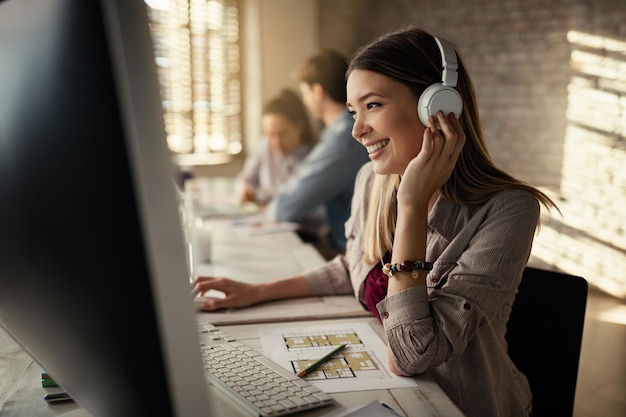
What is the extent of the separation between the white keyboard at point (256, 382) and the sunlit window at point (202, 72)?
4375 millimetres

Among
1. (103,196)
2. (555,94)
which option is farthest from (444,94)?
(555,94)

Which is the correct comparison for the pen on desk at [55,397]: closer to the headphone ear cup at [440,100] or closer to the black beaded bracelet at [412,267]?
the black beaded bracelet at [412,267]

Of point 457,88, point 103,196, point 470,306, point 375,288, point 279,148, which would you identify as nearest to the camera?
point 103,196

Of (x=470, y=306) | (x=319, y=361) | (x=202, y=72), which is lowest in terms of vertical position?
(x=319, y=361)

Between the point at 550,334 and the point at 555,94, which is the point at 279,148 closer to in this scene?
the point at 550,334

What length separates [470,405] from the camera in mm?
1018

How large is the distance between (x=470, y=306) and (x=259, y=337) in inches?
16.7

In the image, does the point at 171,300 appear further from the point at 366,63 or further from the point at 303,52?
the point at 303,52

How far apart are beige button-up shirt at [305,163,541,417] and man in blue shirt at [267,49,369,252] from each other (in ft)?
5.01

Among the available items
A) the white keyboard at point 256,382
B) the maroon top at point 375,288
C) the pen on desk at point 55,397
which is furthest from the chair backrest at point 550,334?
the pen on desk at point 55,397

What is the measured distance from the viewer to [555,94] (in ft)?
15.5

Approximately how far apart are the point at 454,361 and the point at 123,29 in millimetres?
854

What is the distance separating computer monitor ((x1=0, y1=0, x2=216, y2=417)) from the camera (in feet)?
1.26

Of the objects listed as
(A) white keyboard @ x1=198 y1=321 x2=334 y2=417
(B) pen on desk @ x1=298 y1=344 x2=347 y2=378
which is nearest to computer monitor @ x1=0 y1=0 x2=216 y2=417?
(A) white keyboard @ x1=198 y1=321 x2=334 y2=417
